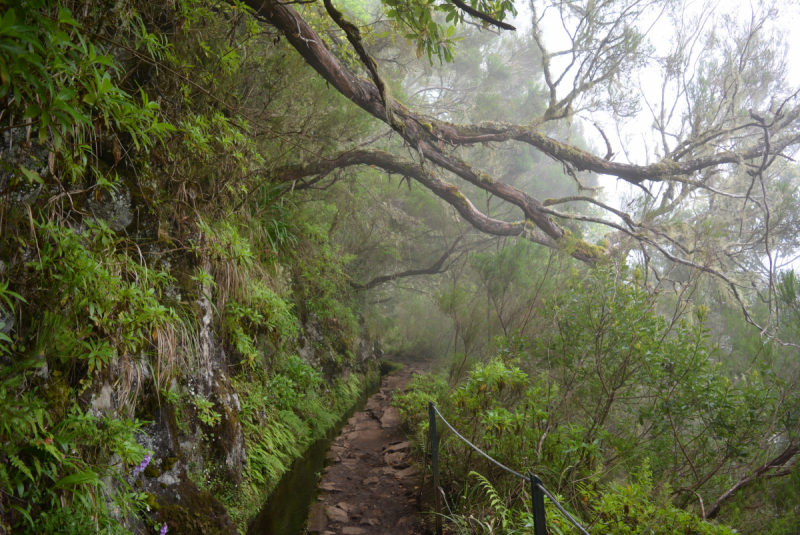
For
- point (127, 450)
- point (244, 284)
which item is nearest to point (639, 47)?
point (244, 284)

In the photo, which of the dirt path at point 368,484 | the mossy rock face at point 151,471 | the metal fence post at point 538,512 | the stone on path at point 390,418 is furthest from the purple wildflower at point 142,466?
the stone on path at point 390,418

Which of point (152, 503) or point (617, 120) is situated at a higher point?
point (617, 120)

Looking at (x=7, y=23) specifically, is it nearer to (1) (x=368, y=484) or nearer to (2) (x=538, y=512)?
(2) (x=538, y=512)

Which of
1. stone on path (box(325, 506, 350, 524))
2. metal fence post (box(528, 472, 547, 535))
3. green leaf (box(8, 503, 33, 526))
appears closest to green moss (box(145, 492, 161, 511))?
green leaf (box(8, 503, 33, 526))

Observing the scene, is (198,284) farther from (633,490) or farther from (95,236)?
(633,490)

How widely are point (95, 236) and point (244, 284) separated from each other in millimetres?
1935

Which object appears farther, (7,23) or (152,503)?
(152,503)

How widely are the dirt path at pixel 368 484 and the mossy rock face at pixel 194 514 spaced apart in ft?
3.03

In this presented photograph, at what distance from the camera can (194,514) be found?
118 inches

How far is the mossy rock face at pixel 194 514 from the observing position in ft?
9.24

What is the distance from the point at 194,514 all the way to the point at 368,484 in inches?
90.5

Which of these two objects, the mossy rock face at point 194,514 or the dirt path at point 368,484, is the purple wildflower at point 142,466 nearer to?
the mossy rock face at point 194,514

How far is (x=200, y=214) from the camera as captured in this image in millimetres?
4176

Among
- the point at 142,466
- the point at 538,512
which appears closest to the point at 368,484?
the point at 142,466
